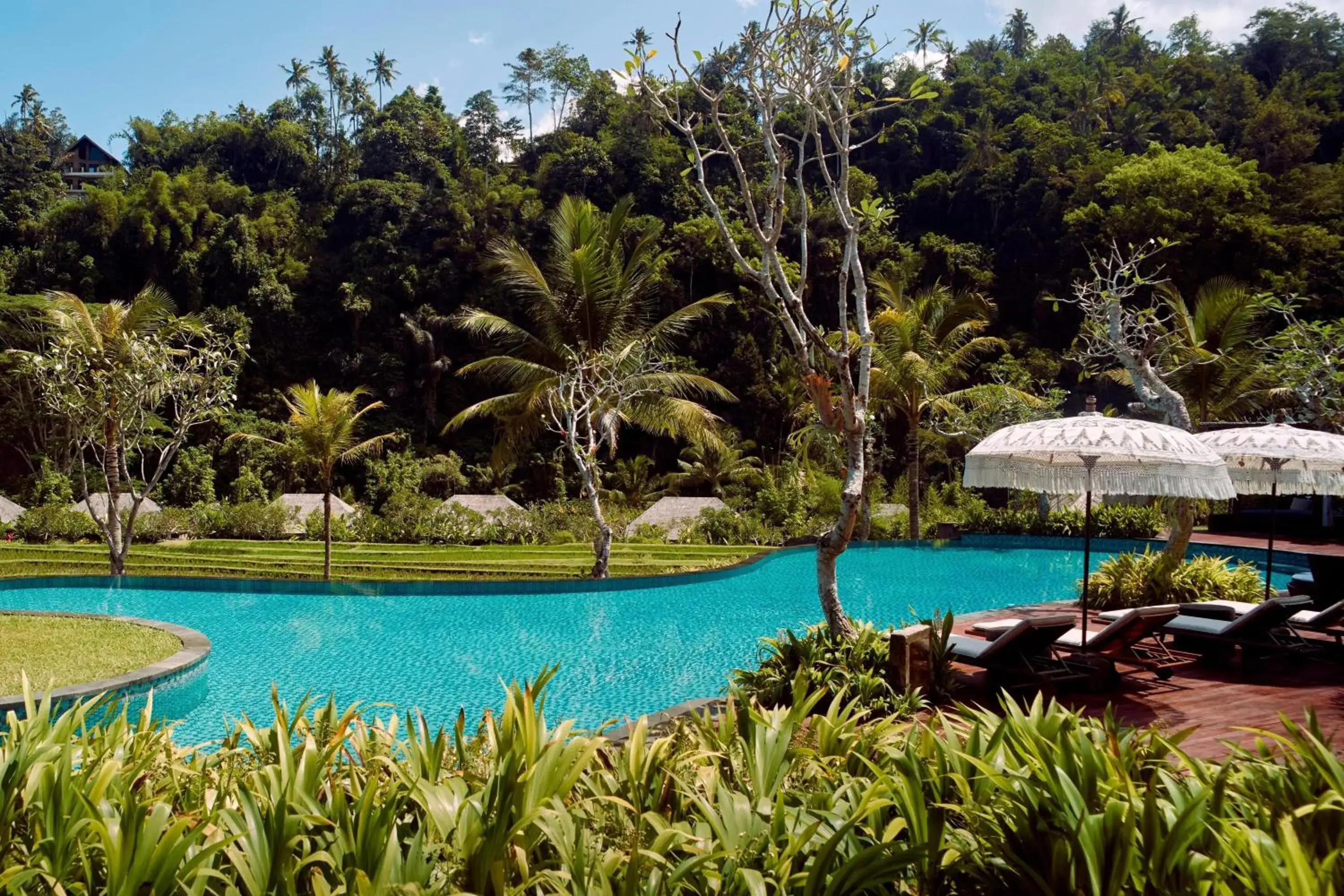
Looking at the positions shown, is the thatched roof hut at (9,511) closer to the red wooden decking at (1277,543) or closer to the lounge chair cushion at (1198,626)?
the lounge chair cushion at (1198,626)

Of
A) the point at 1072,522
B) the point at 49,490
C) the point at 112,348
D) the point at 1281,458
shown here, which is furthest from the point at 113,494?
the point at 1072,522

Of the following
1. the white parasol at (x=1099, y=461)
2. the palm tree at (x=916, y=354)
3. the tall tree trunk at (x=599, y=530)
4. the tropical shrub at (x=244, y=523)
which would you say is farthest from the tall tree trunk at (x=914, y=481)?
the tropical shrub at (x=244, y=523)

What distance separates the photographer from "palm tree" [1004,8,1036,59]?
5316 cm

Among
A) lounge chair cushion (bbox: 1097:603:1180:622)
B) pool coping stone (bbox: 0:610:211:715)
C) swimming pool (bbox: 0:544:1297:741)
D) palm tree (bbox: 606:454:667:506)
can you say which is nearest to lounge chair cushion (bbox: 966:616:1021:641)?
lounge chair cushion (bbox: 1097:603:1180:622)

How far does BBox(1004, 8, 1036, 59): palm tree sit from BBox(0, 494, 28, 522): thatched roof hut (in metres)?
53.7

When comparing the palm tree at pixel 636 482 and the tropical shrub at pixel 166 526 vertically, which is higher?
the palm tree at pixel 636 482

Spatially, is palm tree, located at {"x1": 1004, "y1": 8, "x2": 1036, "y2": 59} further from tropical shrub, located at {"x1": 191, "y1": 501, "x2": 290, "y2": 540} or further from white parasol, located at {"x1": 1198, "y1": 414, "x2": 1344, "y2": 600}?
white parasol, located at {"x1": 1198, "y1": 414, "x2": 1344, "y2": 600}

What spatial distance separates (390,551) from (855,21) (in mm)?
12816

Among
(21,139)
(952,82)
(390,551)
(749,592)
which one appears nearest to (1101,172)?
(952,82)

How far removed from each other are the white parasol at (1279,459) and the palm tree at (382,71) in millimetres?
52450

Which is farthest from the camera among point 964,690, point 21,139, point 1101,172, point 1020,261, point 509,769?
point 21,139

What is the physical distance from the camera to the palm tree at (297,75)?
4694cm

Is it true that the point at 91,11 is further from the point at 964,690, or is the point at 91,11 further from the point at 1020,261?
the point at 1020,261

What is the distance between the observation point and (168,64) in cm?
1806
